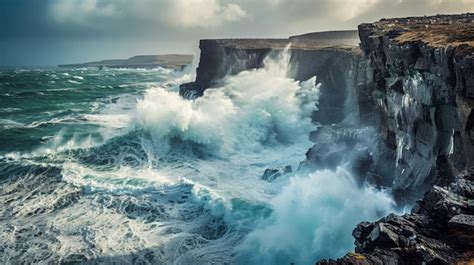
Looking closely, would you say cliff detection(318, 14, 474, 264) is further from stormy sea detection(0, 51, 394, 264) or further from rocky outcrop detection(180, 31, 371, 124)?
rocky outcrop detection(180, 31, 371, 124)

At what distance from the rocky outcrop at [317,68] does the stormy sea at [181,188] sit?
154 centimetres

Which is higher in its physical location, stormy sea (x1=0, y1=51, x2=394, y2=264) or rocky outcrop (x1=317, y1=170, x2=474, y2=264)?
rocky outcrop (x1=317, y1=170, x2=474, y2=264)

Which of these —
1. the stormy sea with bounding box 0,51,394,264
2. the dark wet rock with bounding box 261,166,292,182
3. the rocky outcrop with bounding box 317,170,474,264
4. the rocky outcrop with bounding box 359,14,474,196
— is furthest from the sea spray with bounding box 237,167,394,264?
the rocky outcrop with bounding box 317,170,474,264

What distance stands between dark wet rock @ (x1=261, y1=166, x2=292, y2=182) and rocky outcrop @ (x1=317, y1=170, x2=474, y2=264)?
44.7ft

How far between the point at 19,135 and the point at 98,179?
13.4 meters

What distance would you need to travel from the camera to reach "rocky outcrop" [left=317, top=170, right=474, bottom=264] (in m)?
A: 7.63

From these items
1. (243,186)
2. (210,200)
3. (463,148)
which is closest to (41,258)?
(210,200)

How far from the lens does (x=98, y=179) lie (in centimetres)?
2294

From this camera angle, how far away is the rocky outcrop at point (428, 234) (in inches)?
301

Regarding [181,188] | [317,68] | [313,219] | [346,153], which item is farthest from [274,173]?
[317,68]

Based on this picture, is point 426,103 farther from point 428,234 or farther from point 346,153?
point 346,153

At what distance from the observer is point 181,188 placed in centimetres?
2188

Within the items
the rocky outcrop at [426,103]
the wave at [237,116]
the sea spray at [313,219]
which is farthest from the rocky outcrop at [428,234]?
the wave at [237,116]

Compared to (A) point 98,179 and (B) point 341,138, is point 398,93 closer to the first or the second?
(B) point 341,138
